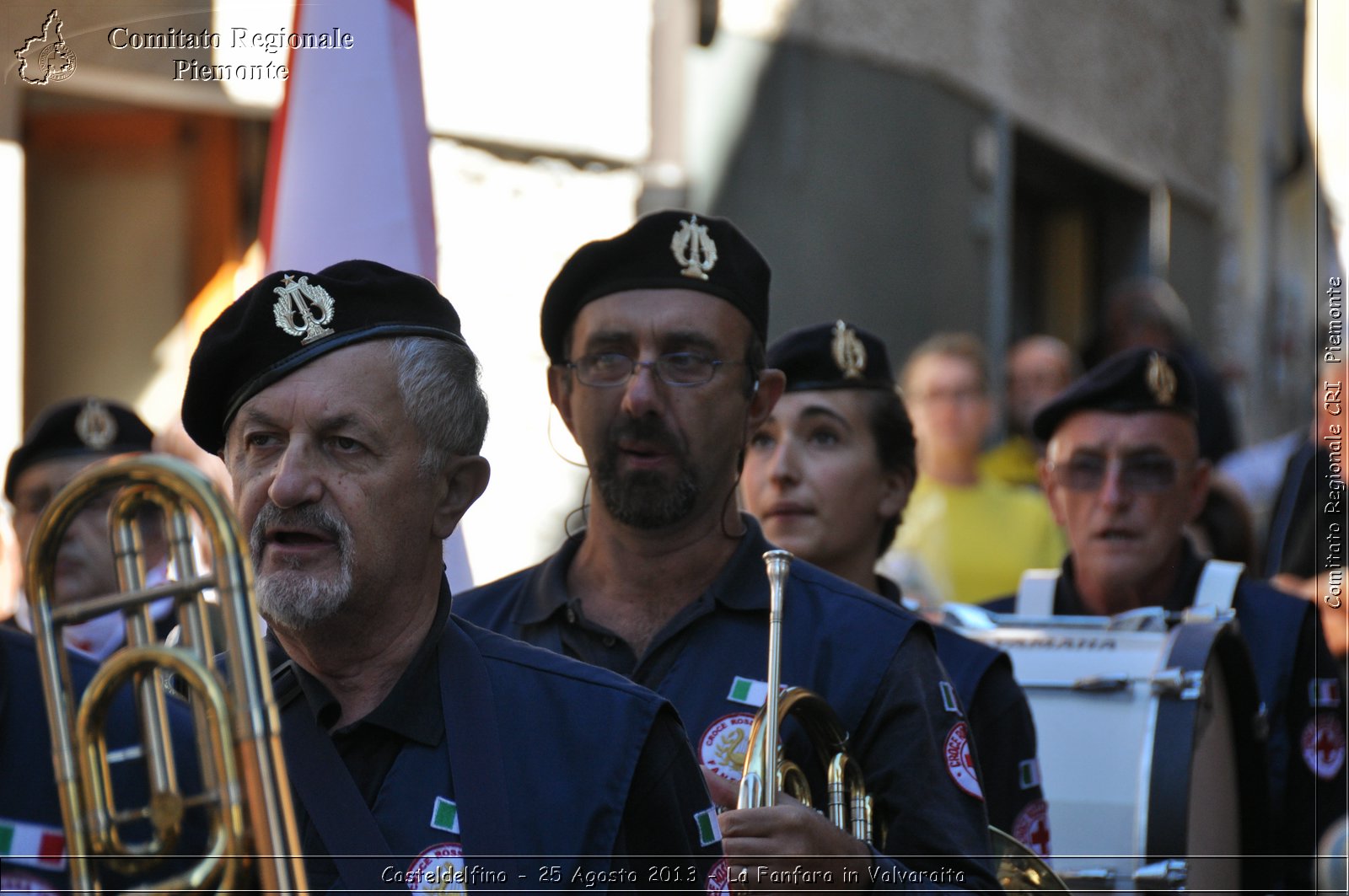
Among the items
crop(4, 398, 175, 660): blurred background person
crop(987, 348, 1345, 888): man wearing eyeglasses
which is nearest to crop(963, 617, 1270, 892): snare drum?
crop(987, 348, 1345, 888): man wearing eyeglasses

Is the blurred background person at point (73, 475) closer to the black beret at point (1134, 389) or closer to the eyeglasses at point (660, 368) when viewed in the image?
the eyeglasses at point (660, 368)

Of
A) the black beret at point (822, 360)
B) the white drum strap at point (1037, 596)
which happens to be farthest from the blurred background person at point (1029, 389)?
the black beret at point (822, 360)

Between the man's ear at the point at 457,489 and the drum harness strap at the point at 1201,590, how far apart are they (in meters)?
2.49

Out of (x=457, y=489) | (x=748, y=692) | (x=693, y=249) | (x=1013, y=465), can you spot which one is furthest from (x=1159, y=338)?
(x=457, y=489)

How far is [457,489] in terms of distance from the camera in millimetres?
2969

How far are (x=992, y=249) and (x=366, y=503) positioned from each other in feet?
29.8

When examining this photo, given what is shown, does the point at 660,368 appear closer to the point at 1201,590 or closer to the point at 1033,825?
the point at 1033,825

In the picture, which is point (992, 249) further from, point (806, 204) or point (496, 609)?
point (496, 609)

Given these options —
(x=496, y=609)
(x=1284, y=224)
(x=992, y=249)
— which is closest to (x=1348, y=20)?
(x=496, y=609)

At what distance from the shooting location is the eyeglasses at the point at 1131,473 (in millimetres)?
5273

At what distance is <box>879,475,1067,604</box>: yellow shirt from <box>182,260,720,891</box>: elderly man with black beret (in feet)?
13.0

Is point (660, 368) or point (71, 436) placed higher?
point (71, 436)

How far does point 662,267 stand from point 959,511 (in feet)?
11.6

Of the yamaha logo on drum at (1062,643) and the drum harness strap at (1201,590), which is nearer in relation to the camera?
the yamaha logo on drum at (1062,643)
